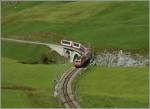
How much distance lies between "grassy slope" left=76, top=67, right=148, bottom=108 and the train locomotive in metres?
2.04

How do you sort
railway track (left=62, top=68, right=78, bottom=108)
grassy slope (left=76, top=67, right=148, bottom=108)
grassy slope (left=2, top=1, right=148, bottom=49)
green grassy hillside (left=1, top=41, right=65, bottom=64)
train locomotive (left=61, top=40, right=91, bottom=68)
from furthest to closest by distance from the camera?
grassy slope (left=2, top=1, right=148, bottom=49) → green grassy hillside (left=1, top=41, right=65, bottom=64) → train locomotive (left=61, top=40, right=91, bottom=68) → grassy slope (left=76, top=67, right=148, bottom=108) → railway track (left=62, top=68, right=78, bottom=108)

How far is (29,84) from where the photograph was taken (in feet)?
149

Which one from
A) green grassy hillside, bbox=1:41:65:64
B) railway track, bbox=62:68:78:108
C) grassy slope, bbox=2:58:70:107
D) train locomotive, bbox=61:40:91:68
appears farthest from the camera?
green grassy hillside, bbox=1:41:65:64

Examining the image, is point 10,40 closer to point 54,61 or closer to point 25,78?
point 54,61

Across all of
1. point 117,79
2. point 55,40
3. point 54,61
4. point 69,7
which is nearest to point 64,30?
point 55,40

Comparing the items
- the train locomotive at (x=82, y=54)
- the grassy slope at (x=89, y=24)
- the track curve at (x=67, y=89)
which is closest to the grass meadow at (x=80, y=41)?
A: the grassy slope at (x=89, y=24)

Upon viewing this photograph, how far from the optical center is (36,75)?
159 feet

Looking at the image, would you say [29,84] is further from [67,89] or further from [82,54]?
[82,54]

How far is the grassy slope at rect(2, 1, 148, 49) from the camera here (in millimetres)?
69325

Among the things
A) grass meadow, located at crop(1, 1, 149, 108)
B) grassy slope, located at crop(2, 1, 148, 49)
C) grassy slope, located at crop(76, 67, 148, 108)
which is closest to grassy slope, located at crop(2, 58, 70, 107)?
grass meadow, located at crop(1, 1, 149, 108)

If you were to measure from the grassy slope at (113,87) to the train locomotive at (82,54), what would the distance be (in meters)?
2.04

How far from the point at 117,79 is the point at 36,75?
26.1ft

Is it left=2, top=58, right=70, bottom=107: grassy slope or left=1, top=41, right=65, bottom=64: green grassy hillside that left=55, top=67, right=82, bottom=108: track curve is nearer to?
left=2, top=58, right=70, bottom=107: grassy slope

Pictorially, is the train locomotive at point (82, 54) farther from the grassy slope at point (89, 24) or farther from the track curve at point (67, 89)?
the grassy slope at point (89, 24)
